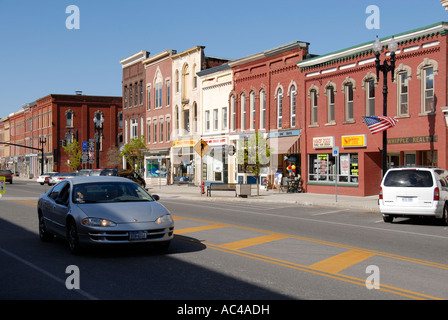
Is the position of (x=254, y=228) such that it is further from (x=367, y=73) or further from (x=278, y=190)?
(x=278, y=190)

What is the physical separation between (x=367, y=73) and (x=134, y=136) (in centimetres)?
3467

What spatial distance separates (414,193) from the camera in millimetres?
16594

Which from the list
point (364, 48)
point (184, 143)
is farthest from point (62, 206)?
point (184, 143)

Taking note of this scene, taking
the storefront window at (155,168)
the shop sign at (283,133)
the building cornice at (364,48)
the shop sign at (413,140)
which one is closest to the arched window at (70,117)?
the storefront window at (155,168)

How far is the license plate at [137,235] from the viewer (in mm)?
9594

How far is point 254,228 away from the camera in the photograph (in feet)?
49.1

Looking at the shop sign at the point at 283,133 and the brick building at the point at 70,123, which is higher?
the brick building at the point at 70,123

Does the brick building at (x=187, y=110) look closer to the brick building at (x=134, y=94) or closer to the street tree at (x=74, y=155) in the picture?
the brick building at (x=134, y=94)

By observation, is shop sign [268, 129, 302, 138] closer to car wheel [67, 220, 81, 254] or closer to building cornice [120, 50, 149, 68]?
building cornice [120, 50, 149, 68]

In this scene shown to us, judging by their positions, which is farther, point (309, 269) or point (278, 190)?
point (278, 190)

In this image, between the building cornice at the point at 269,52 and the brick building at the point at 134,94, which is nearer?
the building cornice at the point at 269,52

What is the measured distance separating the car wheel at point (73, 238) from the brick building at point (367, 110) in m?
19.7

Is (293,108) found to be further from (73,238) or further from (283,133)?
(73,238)
